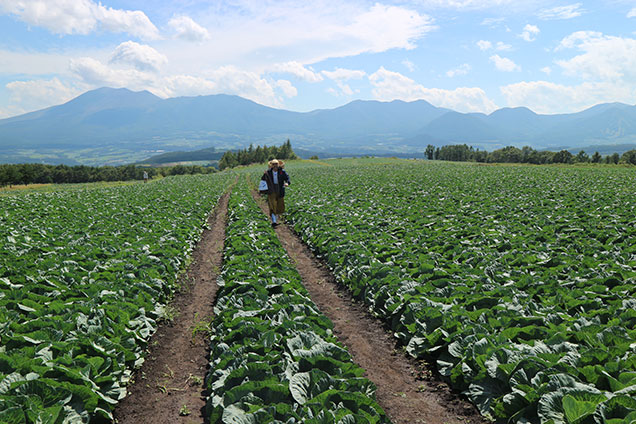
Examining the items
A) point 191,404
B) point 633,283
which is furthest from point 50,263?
point 633,283

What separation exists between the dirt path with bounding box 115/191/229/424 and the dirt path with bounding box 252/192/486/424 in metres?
2.79

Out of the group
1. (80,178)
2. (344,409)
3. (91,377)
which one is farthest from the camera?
(80,178)

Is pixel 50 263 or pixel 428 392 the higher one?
pixel 50 263

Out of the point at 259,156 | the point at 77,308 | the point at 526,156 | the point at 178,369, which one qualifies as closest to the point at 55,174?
the point at 259,156

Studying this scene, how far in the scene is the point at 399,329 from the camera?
766 cm

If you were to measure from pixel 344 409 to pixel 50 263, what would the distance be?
8831 millimetres

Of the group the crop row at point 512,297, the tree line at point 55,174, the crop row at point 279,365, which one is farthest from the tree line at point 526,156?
the crop row at point 279,365

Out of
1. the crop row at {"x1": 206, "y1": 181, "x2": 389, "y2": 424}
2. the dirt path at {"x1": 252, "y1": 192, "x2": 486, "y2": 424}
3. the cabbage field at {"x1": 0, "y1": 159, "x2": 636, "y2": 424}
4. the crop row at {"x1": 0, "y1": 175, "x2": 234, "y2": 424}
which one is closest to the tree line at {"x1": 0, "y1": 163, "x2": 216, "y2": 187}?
the crop row at {"x1": 0, "y1": 175, "x2": 234, "y2": 424}

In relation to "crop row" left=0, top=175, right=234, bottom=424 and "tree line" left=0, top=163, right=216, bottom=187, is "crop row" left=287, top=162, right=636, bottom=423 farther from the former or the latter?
"tree line" left=0, top=163, right=216, bottom=187

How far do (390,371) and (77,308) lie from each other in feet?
18.7

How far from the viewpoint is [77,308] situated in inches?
266

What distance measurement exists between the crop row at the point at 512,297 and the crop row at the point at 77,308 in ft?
16.2

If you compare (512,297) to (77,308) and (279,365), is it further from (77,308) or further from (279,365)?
(77,308)

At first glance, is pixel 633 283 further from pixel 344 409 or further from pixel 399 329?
pixel 344 409
